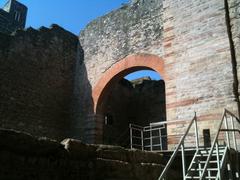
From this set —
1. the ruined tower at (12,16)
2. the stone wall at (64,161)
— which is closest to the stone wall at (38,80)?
the stone wall at (64,161)

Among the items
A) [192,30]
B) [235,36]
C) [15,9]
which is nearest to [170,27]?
[192,30]

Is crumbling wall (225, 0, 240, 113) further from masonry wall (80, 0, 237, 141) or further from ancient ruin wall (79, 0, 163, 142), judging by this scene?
ancient ruin wall (79, 0, 163, 142)

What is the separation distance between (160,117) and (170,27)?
20.0 feet

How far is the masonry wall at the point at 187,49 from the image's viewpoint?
7195 millimetres

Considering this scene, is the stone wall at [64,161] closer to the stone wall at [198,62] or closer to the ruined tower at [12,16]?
the stone wall at [198,62]

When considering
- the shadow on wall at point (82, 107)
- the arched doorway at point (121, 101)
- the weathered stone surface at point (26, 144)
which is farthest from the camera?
the shadow on wall at point (82, 107)

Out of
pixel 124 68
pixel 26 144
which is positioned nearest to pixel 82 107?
pixel 124 68

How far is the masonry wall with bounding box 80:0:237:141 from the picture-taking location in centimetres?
720

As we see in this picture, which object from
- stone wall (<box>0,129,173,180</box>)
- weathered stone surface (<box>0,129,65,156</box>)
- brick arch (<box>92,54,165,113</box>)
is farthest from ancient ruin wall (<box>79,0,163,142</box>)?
weathered stone surface (<box>0,129,65,156</box>)

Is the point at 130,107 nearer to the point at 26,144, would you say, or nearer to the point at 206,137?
the point at 206,137

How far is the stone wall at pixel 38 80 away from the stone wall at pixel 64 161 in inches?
223

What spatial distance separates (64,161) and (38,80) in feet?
23.6

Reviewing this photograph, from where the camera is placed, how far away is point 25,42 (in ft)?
34.5

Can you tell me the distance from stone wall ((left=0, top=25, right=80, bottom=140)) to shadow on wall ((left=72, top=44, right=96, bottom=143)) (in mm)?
277
